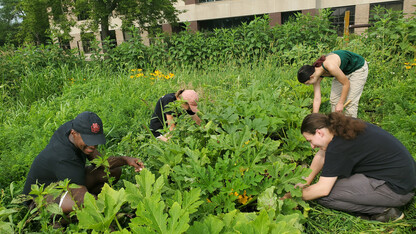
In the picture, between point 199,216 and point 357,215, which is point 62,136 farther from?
point 357,215

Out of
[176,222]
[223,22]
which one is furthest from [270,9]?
[176,222]

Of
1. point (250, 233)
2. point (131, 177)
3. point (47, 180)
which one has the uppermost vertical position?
point (250, 233)

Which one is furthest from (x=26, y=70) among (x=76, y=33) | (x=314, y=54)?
(x=76, y=33)

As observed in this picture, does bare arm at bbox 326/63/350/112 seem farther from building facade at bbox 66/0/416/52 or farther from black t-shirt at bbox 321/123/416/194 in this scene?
building facade at bbox 66/0/416/52

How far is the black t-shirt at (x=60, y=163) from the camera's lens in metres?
2.50

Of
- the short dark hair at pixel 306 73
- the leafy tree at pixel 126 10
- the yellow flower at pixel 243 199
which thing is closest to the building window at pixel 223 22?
the leafy tree at pixel 126 10

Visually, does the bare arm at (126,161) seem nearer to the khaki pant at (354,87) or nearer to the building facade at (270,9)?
the khaki pant at (354,87)

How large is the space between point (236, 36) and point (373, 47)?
3589mm

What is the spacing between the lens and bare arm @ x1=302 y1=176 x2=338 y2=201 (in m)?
2.58

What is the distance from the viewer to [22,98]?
5.93 m

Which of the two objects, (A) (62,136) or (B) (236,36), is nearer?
(A) (62,136)

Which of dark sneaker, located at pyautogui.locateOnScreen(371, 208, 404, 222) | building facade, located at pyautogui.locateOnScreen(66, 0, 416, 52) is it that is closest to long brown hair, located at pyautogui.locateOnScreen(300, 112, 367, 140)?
dark sneaker, located at pyautogui.locateOnScreen(371, 208, 404, 222)

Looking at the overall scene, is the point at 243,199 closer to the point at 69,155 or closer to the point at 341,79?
the point at 69,155

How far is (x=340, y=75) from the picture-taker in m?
3.91
